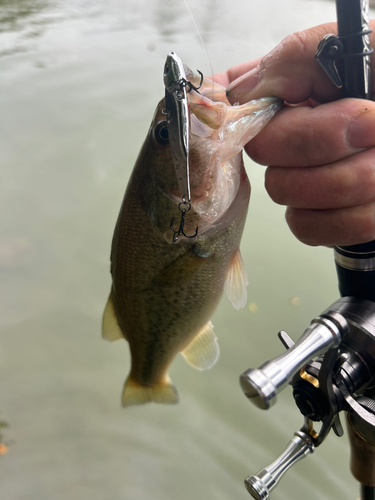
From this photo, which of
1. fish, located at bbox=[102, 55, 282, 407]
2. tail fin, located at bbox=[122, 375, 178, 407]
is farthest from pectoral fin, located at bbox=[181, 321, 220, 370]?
tail fin, located at bbox=[122, 375, 178, 407]

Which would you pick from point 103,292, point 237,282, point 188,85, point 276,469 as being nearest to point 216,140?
point 188,85

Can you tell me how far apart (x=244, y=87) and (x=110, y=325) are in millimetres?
890

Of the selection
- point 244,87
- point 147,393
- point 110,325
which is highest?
point 244,87

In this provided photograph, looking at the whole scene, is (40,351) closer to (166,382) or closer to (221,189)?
(166,382)

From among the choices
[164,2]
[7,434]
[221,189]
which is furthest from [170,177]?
[164,2]

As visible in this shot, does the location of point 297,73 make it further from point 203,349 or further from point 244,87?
point 203,349

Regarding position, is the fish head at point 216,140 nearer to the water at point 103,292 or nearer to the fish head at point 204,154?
the fish head at point 204,154

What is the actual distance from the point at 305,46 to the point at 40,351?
2.09 m

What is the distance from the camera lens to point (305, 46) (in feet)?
2.48

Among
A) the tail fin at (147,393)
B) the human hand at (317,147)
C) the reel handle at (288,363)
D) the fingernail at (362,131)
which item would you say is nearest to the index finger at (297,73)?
the human hand at (317,147)

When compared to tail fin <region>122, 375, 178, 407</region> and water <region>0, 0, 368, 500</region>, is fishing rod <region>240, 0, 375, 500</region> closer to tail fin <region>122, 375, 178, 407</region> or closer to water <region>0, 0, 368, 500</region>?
tail fin <region>122, 375, 178, 407</region>

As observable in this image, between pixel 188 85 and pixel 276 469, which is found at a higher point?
pixel 188 85

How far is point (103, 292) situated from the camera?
242 centimetres

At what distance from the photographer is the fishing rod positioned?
56 centimetres
